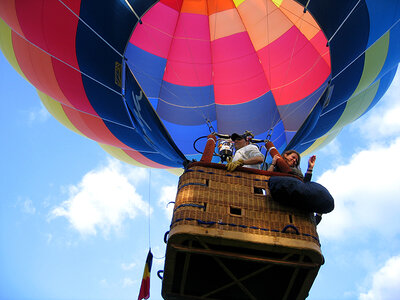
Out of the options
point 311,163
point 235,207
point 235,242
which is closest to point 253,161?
point 311,163

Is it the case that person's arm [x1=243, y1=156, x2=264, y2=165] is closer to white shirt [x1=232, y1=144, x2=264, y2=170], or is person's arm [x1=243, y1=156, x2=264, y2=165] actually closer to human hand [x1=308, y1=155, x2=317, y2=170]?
white shirt [x1=232, y1=144, x2=264, y2=170]

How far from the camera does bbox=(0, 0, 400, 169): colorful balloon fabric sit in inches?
132

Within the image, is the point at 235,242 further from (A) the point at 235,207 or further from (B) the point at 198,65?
(B) the point at 198,65

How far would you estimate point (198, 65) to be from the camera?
15.8 ft

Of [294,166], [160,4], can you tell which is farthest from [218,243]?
[160,4]

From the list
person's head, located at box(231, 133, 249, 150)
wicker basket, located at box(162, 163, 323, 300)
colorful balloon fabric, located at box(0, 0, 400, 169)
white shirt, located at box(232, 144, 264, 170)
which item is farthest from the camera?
colorful balloon fabric, located at box(0, 0, 400, 169)

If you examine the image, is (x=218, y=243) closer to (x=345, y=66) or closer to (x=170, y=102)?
(x=345, y=66)

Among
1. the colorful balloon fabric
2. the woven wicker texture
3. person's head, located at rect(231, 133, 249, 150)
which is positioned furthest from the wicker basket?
the colorful balloon fabric

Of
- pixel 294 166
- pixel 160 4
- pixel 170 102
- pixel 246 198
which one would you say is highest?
pixel 160 4

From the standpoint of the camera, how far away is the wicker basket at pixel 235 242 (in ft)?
6.77

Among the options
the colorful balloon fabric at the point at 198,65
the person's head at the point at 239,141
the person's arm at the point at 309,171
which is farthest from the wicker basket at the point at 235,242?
the colorful balloon fabric at the point at 198,65

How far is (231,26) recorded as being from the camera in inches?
192

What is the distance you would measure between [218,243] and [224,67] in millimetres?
3144

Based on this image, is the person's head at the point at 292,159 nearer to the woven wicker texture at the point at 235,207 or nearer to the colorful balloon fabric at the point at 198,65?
the woven wicker texture at the point at 235,207
